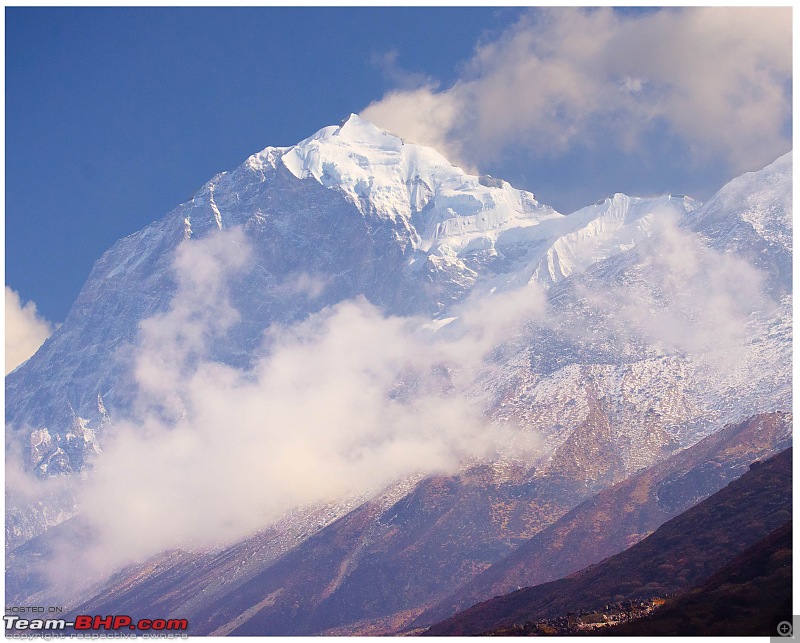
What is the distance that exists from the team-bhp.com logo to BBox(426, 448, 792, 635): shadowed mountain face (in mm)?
46092

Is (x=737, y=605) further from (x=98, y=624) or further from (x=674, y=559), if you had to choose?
(x=98, y=624)

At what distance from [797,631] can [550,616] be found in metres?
55.2

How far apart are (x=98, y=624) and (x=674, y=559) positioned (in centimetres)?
8352

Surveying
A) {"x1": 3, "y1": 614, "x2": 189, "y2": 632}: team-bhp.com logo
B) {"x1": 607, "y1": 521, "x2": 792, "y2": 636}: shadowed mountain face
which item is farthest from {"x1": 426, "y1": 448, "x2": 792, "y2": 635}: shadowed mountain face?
{"x1": 3, "y1": 614, "x2": 189, "y2": 632}: team-bhp.com logo

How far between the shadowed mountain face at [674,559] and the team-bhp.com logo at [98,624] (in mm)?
46092

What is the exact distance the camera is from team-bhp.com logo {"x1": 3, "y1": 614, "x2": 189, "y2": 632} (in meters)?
84.0

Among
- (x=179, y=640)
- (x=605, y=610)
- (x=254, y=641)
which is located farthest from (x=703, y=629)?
(x=179, y=640)

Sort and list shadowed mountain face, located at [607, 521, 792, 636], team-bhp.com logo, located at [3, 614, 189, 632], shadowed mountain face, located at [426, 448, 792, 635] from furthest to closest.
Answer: shadowed mountain face, located at [426, 448, 792, 635], team-bhp.com logo, located at [3, 614, 189, 632], shadowed mountain face, located at [607, 521, 792, 636]

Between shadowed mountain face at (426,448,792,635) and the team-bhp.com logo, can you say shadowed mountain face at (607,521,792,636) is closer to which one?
shadowed mountain face at (426,448,792,635)

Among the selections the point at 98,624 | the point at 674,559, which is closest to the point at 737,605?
the point at 674,559

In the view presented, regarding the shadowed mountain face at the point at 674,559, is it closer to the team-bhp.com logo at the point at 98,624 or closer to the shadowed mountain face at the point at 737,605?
the shadowed mountain face at the point at 737,605

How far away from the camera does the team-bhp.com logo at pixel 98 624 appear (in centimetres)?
8400

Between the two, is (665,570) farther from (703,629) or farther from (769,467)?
(703,629)

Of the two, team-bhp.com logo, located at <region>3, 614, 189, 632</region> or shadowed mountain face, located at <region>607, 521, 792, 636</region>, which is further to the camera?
team-bhp.com logo, located at <region>3, 614, 189, 632</region>
